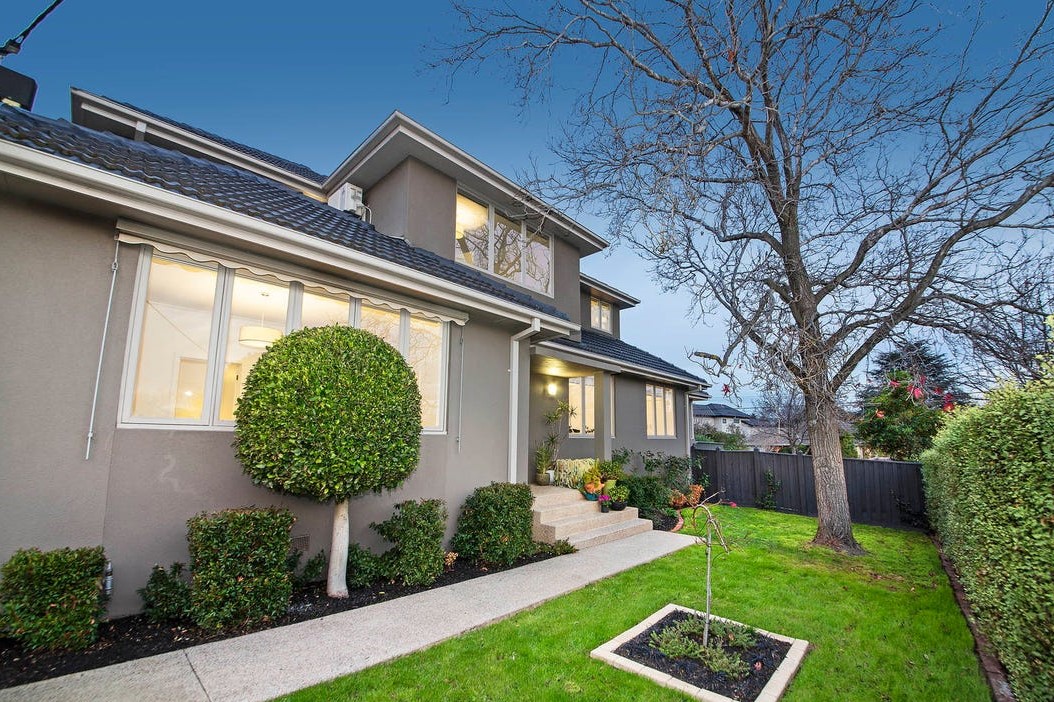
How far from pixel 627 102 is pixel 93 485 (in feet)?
25.1

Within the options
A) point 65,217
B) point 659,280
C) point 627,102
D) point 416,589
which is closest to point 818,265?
point 659,280

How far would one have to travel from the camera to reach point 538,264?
11.1 metres

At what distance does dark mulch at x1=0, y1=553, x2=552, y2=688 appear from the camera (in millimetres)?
3307

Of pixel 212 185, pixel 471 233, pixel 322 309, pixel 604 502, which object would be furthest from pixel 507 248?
pixel 212 185

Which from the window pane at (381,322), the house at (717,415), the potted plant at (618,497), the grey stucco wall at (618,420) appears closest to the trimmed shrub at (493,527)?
the window pane at (381,322)

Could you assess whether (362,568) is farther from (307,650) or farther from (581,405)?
(581,405)

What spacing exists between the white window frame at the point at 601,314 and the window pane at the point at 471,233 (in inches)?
230

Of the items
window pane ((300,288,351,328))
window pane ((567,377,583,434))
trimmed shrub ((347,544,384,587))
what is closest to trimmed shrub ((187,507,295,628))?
trimmed shrub ((347,544,384,587))

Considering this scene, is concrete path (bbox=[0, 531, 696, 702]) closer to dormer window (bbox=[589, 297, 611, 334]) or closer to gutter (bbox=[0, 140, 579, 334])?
gutter (bbox=[0, 140, 579, 334])

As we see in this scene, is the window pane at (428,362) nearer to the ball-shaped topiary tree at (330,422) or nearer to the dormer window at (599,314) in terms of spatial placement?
the ball-shaped topiary tree at (330,422)

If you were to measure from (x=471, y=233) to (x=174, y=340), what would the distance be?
5.99 m

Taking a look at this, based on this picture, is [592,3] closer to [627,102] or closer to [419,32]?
[627,102]

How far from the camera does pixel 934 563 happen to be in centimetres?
748

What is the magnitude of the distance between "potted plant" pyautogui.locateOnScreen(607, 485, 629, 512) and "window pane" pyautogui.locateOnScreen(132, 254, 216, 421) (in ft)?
24.2
